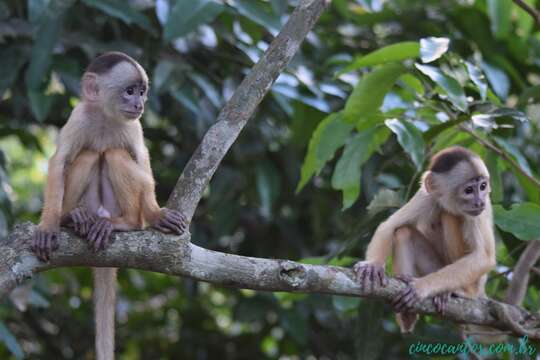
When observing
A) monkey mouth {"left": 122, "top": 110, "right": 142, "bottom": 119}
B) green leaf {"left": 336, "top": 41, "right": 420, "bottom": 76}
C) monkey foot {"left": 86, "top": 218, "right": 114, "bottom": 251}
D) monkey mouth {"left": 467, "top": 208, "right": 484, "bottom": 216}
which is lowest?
monkey mouth {"left": 467, "top": 208, "right": 484, "bottom": 216}

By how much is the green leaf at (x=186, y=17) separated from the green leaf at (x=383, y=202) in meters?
1.91

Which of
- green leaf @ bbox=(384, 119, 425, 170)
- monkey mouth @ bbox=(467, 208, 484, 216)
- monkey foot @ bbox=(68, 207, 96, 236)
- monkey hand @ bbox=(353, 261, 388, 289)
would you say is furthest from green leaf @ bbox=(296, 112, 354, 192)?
monkey foot @ bbox=(68, 207, 96, 236)

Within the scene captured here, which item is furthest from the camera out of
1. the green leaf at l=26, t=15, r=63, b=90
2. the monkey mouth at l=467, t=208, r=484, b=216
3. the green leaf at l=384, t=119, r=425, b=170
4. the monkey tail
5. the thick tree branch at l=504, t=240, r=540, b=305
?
the green leaf at l=26, t=15, r=63, b=90

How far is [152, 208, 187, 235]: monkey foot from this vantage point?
429cm

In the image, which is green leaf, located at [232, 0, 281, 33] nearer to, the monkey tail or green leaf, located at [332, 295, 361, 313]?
green leaf, located at [332, 295, 361, 313]

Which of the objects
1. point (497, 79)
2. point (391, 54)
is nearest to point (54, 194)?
point (391, 54)

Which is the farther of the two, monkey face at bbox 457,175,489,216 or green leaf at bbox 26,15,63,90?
green leaf at bbox 26,15,63,90

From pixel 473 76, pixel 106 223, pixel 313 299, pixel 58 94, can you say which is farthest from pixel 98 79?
pixel 313 299

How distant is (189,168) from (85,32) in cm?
336

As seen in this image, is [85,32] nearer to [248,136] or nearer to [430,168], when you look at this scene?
[248,136]

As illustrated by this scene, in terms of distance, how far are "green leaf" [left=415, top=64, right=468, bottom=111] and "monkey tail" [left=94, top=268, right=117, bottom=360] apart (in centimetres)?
247

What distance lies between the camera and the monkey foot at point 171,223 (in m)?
4.29

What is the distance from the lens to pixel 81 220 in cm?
464

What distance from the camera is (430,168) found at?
6.34m
